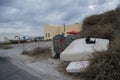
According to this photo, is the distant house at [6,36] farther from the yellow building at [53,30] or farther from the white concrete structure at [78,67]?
the white concrete structure at [78,67]

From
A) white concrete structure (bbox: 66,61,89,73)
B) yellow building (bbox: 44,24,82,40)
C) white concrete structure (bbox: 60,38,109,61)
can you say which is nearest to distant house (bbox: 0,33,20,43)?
yellow building (bbox: 44,24,82,40)

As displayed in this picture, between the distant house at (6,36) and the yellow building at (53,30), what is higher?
the yellow building at (53,30)

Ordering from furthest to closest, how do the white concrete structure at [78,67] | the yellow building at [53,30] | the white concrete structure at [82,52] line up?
the yellow building at [53,30], the white concrete structure at [82,52], the white concrete structure at [78,67]

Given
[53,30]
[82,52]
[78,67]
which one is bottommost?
[78,67]

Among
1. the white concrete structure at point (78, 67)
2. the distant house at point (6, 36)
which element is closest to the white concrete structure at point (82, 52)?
the white concrete structure at point (78, 67)

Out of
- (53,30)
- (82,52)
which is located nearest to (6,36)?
(53,30)

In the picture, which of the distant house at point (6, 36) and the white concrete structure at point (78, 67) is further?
the distant house at point (6, 36)

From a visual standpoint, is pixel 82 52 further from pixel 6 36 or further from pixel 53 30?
pixel 6 36

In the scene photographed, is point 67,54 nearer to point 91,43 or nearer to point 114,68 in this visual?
point 91,43

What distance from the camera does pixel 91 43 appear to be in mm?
11500

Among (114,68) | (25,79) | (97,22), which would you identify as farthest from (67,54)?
(97,22)

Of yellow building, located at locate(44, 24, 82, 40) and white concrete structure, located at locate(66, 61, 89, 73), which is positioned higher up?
yellow building, located at locate(44, 24, 82, 40)

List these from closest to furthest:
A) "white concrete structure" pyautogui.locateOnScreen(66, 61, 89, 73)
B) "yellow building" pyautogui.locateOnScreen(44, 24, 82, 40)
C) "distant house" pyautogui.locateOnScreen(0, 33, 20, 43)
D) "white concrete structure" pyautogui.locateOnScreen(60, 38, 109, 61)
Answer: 1. "white concrete structure" pyautogui.locateOnScreen(66, 61, 89, 73)
2. "white concrete structure" pyautogui.locateOnScreen(60, 38, 109, 61)
3. "yellow building" pyautogui.locateOnScreen(44, 24, 82, 40)
4. "distant house" pyautogui.locateOnScreen(0, 33, 20, 43)

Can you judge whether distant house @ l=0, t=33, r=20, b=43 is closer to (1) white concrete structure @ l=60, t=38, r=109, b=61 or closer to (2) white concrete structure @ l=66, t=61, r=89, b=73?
(1) white concrete structure @ l=60, t=38, r=109, b=61
